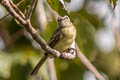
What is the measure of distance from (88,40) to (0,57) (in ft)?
3.45

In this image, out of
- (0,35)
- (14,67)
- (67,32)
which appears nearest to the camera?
(67,32)

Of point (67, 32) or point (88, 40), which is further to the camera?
point (88, 40)

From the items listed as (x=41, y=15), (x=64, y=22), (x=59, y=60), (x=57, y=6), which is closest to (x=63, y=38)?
(x=64, y=22)

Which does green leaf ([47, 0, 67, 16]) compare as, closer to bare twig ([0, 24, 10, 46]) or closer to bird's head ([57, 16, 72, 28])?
bird's head ([57, 16, 72, 28])

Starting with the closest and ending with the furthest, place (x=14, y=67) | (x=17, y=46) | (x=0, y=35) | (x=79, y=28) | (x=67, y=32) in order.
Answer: (x=67, y=32) < (x=79, y=28) < (x=14, y=67) < (x=17, y=46) < (x=0, y=35)

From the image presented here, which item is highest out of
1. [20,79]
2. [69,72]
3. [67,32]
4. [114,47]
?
[67,32]

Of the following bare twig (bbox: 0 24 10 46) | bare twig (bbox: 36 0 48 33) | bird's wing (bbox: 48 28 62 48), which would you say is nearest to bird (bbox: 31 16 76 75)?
bird's wing (bbox: 48 28 62 48)

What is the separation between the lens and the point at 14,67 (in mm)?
5141

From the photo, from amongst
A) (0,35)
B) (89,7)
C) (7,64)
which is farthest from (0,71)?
(89,7)

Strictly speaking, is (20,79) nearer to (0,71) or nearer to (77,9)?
(0,71)

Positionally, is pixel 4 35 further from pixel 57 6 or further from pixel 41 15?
pixel 57 6

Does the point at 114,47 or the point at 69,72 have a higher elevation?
the point at 69,72

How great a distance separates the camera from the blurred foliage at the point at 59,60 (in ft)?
15.9

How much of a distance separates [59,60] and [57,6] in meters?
1.77
